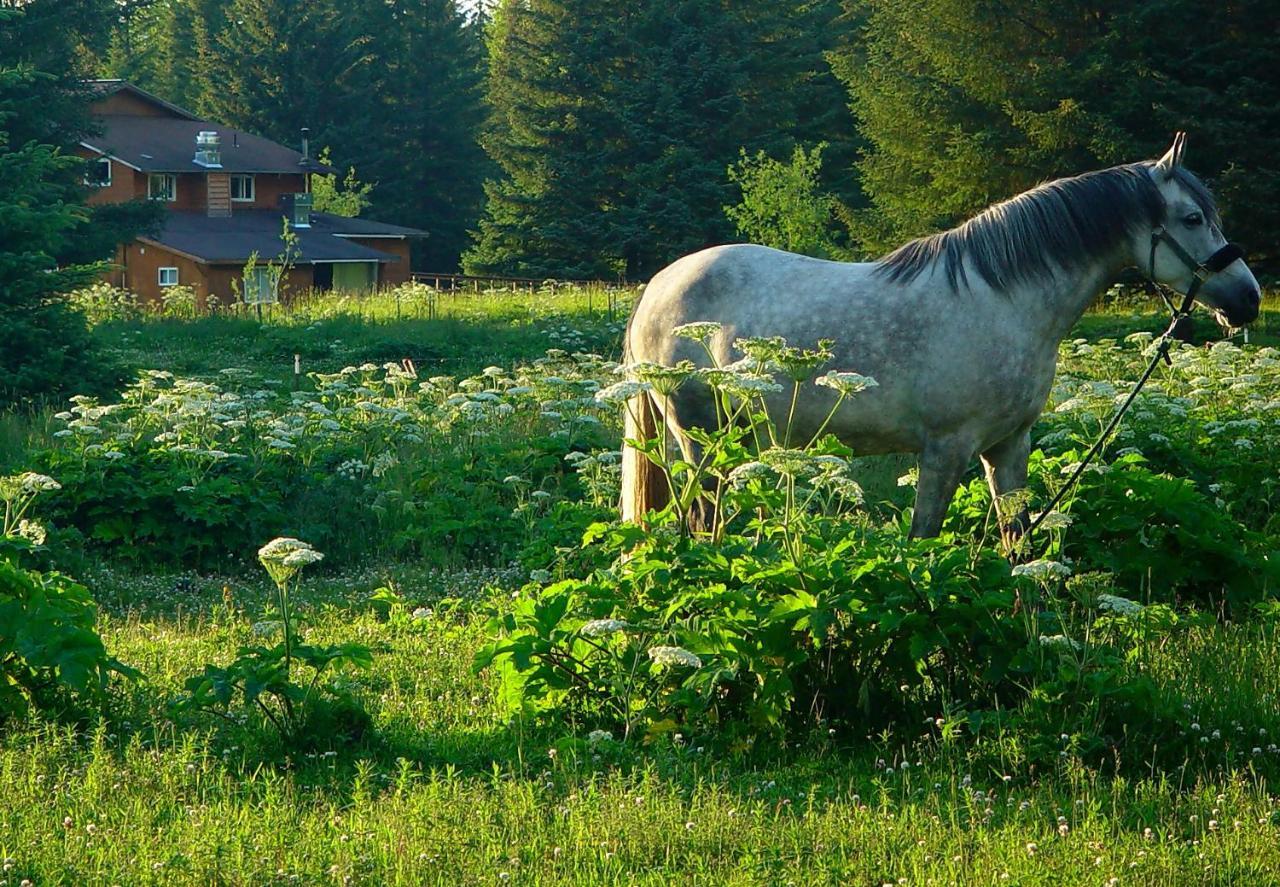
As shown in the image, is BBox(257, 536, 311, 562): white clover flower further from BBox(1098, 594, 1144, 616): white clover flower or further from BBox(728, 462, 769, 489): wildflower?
BBox(1098, 594, 1144, 616): white clover flower

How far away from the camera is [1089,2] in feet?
92.4

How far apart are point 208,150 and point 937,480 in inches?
1897

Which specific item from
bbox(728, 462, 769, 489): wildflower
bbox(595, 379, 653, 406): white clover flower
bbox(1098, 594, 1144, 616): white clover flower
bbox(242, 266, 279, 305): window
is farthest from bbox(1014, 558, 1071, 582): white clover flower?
bbox(242, 266, 279, 305): window

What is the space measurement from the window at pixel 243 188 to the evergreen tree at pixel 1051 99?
28.2 m

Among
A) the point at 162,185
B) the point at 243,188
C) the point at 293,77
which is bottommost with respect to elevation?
the point at 162,185

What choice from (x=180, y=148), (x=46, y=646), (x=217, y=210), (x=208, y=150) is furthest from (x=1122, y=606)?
(x=180, y=148)

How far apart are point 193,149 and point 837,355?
4878 cm

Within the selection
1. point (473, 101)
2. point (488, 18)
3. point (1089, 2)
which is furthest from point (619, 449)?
point (488, 18)

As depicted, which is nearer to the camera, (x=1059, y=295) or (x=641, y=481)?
(x=1059, y=295)

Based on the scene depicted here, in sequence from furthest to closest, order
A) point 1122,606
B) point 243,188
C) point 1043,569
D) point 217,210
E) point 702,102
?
1. point 243,188
2. point 217,210
3. point 702,102
4. point 1122,606
5. point 1043,569

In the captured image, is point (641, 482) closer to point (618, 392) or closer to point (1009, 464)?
point (1009, 464)

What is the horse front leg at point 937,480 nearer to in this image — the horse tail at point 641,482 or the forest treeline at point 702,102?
the horse tail at point 641,482

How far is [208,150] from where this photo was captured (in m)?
51.7

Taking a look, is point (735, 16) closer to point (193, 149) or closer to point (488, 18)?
point (193, 149)
